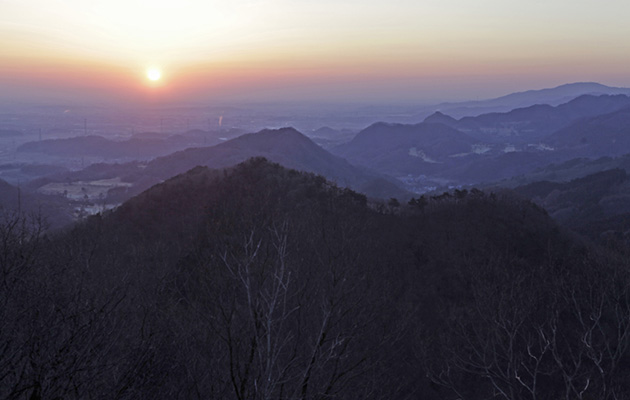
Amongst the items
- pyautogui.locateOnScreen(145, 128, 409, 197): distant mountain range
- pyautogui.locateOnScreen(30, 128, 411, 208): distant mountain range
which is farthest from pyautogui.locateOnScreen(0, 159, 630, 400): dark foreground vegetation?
pyautogui.locateOnScreen(145, 128, 409, 197): distant mountain range

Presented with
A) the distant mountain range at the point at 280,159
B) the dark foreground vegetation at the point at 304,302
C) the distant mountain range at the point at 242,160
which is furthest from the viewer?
the distant mountain range at the point at 280,159

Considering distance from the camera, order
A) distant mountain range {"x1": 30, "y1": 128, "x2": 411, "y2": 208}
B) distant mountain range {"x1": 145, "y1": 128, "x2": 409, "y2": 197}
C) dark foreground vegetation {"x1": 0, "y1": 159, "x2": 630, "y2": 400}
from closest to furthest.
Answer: dark foreground vegetation {"x1": 0, "y1": 159, "x2": 630, "y2": 400}, distant mountain range {"x1": 30, "y1": 128, "x2": 411, "y2": 208}, distant mountain range {"x1": 145, "y1": 128, "x2": 409, "y2": 197}

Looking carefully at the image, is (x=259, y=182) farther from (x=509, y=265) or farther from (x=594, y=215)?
(x=594, y=215)

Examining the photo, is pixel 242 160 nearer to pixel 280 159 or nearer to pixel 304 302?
pixel 280 159

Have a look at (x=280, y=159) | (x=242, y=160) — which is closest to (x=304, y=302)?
(x=242, y=160)

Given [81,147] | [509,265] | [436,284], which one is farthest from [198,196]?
[81,147]

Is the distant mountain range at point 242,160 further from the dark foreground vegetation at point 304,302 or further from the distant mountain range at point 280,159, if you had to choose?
the dark foreground vegetation at point 304,302

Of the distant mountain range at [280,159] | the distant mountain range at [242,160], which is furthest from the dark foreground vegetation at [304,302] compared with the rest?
the distant mountain range at [280,159]

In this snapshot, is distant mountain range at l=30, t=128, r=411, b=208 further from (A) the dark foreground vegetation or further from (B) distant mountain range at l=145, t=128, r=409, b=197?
(A) the dark foreground vegetation
